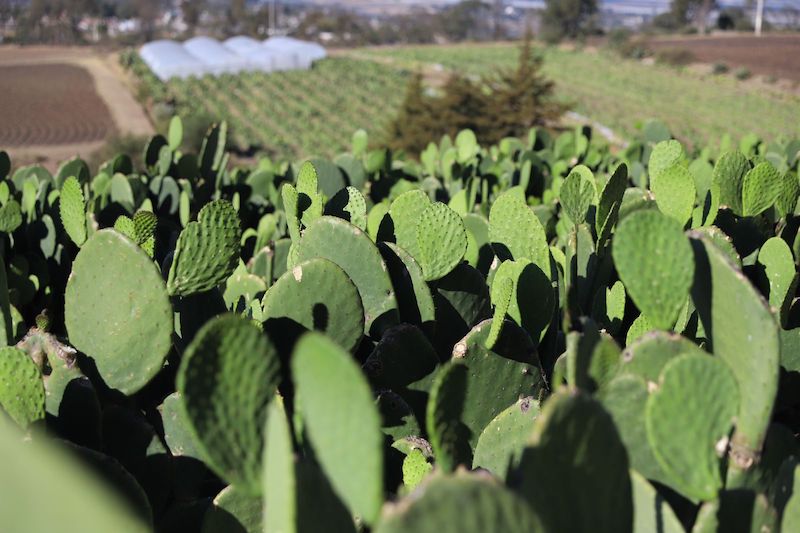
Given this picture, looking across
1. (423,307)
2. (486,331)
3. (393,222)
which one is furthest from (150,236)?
(486,331)

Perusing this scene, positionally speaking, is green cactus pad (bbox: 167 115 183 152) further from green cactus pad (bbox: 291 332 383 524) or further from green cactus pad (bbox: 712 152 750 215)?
green cactus pad (bbox: 291 332 383 524)

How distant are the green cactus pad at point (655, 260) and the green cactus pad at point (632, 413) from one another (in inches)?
5.3

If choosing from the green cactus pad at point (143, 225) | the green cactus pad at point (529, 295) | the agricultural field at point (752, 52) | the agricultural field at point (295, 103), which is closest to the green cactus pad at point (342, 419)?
the green cactus pad at point (529, 295)

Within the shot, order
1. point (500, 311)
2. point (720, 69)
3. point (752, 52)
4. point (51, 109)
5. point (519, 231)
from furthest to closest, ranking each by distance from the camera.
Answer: point (752, 52) → point (720, 69) → point (51, 109) → point (519, 231) → point (500, 311)

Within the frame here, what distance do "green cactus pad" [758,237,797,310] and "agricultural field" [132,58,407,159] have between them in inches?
740

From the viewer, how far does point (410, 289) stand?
1.44m

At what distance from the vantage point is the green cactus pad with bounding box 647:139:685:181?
78.9 inches

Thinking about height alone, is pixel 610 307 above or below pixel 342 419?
below

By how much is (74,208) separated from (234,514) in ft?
3.60

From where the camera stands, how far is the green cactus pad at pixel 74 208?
1828 millimetres

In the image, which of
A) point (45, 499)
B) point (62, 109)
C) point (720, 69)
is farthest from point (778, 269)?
point (720, 69)

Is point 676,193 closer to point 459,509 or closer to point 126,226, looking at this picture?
point 126,226

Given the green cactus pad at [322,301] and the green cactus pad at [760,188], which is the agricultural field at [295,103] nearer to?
the green cactus pad at [760,188]

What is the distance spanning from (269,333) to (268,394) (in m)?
0.40
